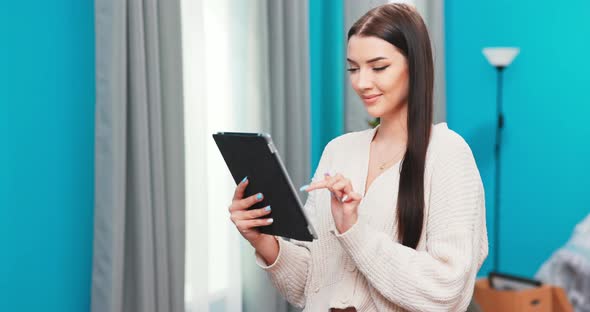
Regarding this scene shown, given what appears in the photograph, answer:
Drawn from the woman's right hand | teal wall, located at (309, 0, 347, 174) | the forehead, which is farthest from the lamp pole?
the woman's right hand

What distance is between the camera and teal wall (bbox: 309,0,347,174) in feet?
12.1

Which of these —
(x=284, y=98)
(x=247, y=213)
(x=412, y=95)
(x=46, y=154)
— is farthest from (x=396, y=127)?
(x=284, y=98)

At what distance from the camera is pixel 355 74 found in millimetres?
1456

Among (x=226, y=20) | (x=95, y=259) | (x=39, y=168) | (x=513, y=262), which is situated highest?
(x=226, y=20)

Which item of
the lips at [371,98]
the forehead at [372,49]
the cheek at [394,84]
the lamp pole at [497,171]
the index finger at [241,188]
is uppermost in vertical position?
the forehead at [372,49]

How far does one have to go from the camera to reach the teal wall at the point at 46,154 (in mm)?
2193

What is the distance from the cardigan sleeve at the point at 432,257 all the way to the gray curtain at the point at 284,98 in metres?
1.76

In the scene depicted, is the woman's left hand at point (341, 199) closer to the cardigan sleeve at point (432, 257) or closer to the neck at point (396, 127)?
the cardigan sleeve at point (432, 257)

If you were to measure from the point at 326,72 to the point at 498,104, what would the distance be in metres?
1.23

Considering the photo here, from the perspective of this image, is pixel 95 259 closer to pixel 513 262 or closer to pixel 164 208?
pixel 164 208

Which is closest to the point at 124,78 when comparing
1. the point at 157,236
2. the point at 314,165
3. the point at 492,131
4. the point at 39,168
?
the point at 39,168

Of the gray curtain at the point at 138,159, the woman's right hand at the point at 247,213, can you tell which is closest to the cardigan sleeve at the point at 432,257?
the woman's right hand at the point at 247,213

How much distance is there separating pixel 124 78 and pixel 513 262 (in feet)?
9.63

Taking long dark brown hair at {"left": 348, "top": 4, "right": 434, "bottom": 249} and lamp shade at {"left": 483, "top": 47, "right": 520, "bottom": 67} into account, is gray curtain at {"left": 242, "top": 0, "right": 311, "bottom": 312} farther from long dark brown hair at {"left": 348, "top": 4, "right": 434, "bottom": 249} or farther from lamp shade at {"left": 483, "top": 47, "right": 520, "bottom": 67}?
long dark brown hair at {"left": 348, "top": 4, "right": 434, "bottom": 249}
